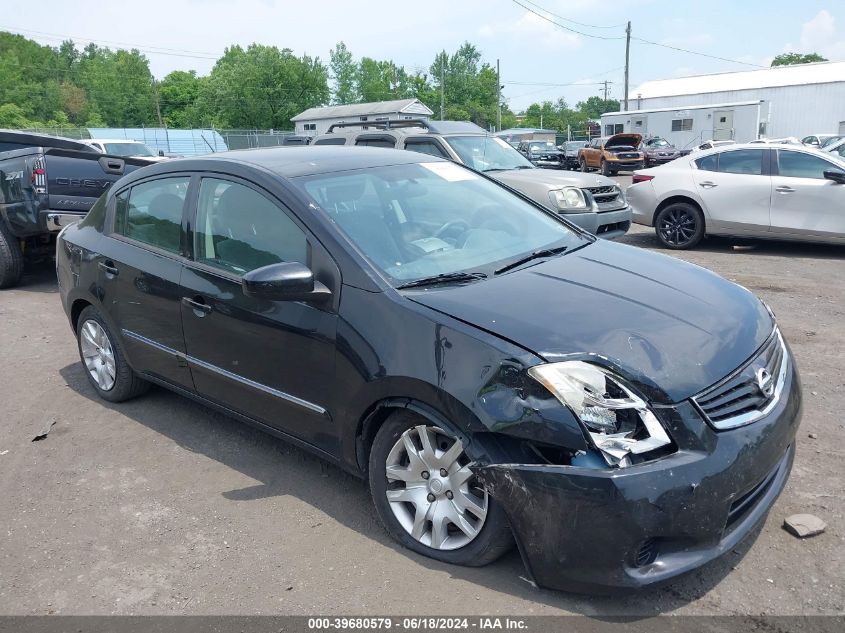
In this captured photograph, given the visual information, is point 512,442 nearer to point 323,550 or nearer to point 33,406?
point 323,550

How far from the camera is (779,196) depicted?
945 cm

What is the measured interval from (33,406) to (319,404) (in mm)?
2825

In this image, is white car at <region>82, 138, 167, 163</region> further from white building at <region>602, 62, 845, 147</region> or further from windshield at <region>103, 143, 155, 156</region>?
white building at <region>602, 62, 845, 147</region>

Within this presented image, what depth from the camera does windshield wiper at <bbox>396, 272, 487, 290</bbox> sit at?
3.19 m

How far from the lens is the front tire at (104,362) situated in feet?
15.7

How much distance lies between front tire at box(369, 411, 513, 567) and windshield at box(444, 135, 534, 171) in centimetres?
732

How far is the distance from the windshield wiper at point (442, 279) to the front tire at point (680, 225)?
306 inches

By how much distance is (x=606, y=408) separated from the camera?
8.45 ft

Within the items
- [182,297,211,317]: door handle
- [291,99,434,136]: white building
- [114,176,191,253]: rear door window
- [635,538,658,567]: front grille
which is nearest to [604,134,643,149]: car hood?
[114,176,191,253]: rear door window

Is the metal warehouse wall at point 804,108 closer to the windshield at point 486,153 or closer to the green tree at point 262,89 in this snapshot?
the windshield at point 486,153

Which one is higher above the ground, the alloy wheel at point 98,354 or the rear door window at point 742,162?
the rear door window at point 742,162

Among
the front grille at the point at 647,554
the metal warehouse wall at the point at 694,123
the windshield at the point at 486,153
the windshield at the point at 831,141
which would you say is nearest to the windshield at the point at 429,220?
the front grille at the point at 647,554

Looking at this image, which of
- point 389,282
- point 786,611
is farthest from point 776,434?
point 389,282

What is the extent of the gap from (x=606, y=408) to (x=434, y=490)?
0.82m
